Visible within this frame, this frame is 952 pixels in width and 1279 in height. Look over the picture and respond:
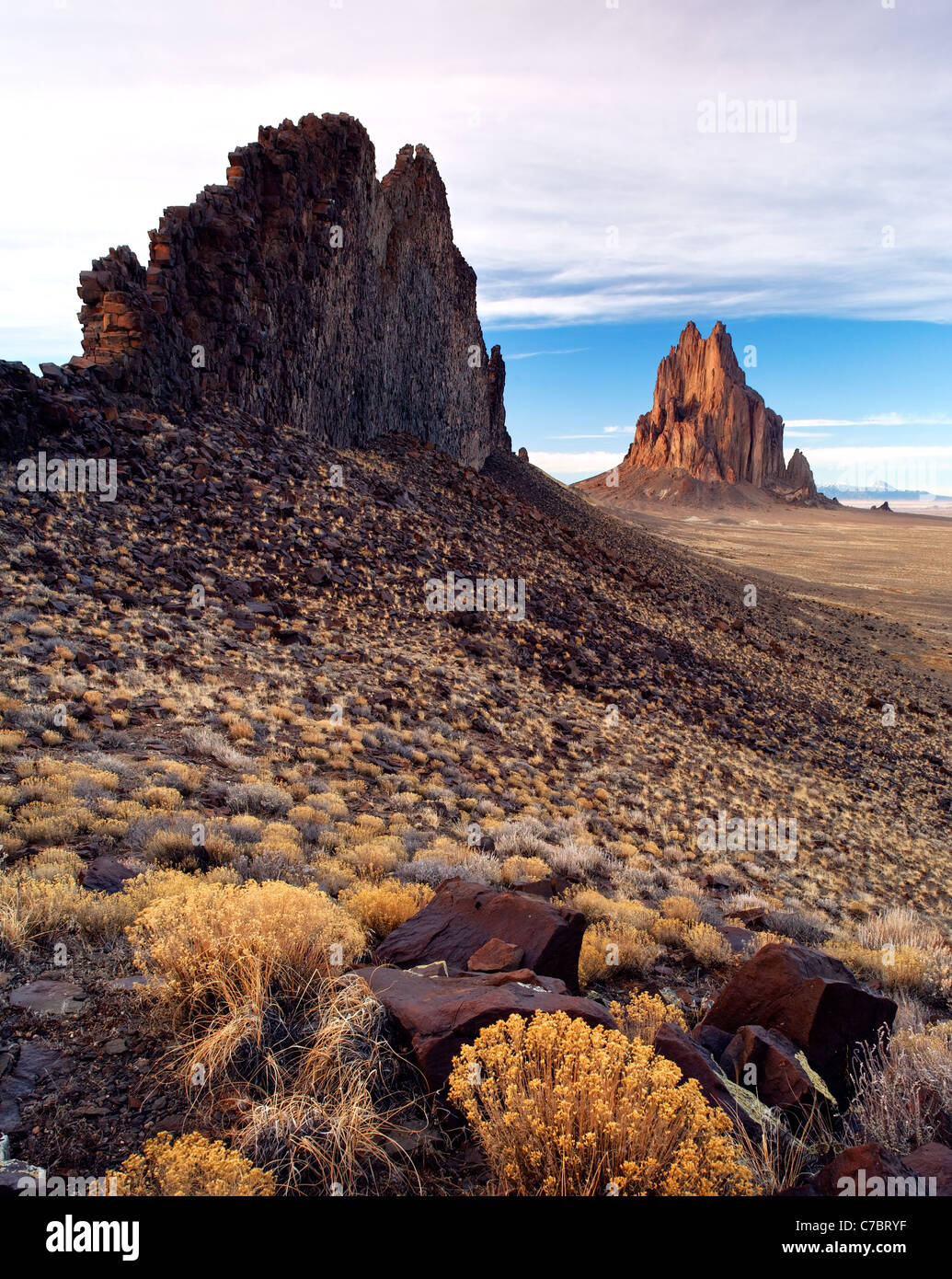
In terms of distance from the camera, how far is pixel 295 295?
2970cm

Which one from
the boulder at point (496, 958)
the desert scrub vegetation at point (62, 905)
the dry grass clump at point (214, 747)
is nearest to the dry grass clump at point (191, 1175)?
the desert scrub vegetation at point (62, 905)

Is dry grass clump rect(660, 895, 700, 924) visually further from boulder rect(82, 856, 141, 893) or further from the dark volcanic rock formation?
the dark volcanic rock formation

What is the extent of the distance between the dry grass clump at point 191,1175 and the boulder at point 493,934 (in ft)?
7.19

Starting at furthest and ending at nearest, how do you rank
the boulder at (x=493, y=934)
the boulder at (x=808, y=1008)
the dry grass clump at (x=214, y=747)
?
the dry grass clump at (x=214, y=747), the boulder at (x=493, y=934), the boulder at (x=808, y=1008)

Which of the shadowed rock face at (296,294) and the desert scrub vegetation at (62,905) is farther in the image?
the shadowed rock face at (296,294)

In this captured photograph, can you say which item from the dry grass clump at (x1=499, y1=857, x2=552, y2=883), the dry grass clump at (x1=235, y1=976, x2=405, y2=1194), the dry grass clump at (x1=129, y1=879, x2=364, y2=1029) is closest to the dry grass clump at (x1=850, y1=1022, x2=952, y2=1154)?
the dry grass clump at (x1=235, y1=976, x2=405, y2=1194)

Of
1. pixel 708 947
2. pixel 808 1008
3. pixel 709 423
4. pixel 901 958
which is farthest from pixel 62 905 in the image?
pixel 709 423

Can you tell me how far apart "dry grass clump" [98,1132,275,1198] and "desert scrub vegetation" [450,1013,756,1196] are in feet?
3.02

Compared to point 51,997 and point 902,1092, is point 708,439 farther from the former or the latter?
point 51,997

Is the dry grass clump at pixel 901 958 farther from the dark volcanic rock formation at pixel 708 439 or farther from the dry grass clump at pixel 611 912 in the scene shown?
the dark volcanic rock formation at pixel 708 439

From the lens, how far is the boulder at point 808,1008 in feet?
14.9

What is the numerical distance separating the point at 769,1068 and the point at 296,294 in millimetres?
31491

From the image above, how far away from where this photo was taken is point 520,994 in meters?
4.04

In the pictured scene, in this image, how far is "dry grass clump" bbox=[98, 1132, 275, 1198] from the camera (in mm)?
2773
